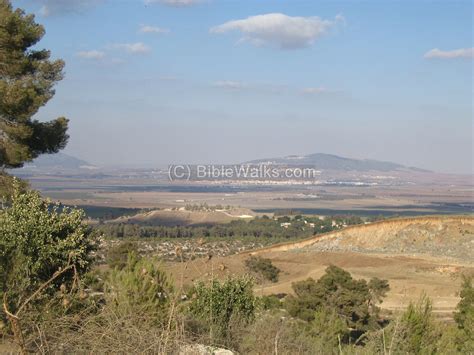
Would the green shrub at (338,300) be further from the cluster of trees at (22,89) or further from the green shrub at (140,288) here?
the green shrub at (140,288)

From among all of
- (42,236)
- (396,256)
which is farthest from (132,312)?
(396,256)

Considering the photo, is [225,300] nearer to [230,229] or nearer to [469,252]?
[469,252]

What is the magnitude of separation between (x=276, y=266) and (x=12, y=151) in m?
24.5

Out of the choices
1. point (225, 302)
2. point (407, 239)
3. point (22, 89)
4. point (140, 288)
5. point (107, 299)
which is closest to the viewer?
point (107, 299)

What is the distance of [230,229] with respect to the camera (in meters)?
74.8

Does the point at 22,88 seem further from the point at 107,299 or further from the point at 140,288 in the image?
the point at 107,299

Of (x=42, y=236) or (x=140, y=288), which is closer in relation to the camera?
(x=140, y=288)

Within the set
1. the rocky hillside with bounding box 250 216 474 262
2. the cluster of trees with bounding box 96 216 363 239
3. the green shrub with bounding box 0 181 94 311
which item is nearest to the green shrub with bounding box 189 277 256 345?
the green shrub with bounding box 0 181 94 311

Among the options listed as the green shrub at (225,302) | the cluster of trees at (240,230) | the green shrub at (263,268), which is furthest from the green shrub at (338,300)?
the cluster of trees at (240,230)

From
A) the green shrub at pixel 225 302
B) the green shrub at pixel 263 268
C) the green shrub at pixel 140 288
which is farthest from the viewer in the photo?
the green shrub at pixel 263 268

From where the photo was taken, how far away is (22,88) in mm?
15914

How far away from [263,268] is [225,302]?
22.5 meters

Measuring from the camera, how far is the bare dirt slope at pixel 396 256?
102ft

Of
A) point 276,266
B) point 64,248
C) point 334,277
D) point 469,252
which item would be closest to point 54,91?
point 64,248
